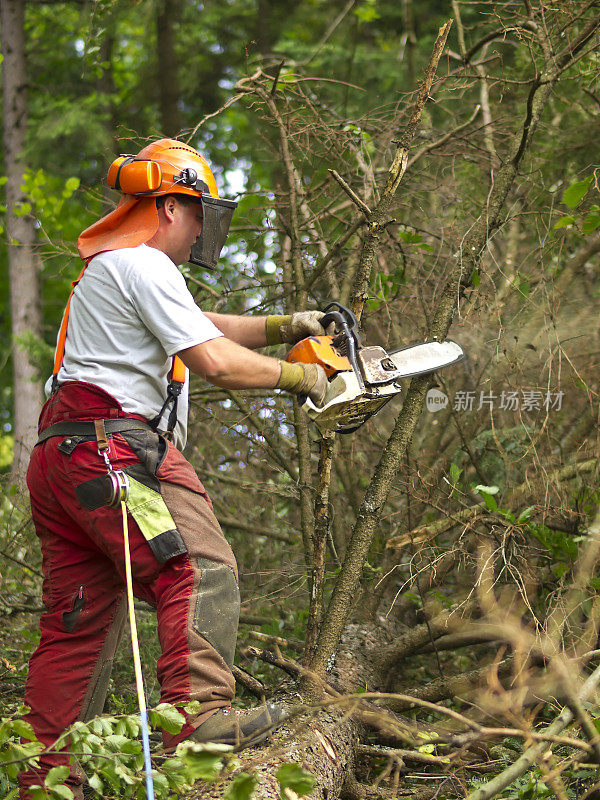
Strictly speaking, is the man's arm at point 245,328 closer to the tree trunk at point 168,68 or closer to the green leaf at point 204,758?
the green leaf at point 204,758

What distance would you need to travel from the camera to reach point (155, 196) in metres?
2.76

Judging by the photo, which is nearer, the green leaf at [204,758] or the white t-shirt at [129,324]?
the green leaf at [204,758]

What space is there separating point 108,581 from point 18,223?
31.7 feet

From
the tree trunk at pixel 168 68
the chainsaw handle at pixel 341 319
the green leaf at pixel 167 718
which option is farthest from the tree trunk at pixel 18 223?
the green leaf at pixel 167 718

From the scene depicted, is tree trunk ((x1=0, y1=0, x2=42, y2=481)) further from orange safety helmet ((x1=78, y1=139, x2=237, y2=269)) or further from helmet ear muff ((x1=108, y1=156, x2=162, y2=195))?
helmet ear muff ((x1=108, y1=156, x2=162, y2=195))

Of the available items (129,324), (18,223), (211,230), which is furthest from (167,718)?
(18,223)

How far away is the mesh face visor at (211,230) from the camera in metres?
2.76

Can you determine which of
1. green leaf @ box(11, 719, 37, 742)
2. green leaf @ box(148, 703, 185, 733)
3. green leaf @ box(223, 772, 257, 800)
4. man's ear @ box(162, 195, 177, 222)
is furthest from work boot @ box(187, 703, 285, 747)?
man's ear @ box(162, 195, 177, 222)

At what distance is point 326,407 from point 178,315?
1.91 feet

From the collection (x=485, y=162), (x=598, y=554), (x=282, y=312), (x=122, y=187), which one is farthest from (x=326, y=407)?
(x=485, y=162)

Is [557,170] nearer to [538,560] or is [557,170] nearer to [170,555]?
[538,560]

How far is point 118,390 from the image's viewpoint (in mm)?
2562

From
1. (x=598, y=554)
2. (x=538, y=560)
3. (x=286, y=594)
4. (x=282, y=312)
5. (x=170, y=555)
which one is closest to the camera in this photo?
(x=170, y=555)

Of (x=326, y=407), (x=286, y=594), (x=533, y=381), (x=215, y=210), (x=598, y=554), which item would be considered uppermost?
(x=215, y=210)
